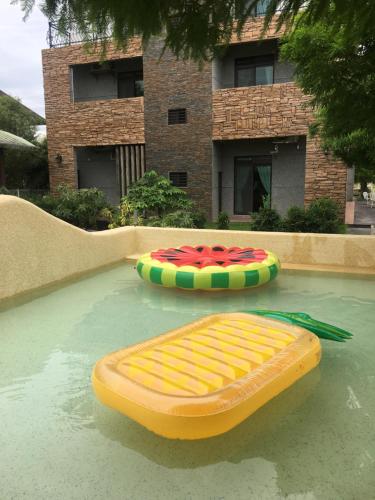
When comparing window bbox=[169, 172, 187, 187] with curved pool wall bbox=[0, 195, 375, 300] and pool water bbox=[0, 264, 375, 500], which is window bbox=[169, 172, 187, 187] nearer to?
curved pool wall bbox=[0, 195, 375, 300]

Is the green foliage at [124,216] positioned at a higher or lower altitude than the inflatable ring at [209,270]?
higher

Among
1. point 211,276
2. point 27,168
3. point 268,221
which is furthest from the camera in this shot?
point 27,168

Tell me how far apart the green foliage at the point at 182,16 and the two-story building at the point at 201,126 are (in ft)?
37.2

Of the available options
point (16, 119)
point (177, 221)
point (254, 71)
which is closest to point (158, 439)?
point (177, 221)

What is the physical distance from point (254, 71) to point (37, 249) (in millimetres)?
12051

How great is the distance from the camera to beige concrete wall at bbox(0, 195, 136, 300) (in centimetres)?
538

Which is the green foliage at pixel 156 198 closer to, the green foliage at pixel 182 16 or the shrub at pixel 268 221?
the shrub at pixel 268 221

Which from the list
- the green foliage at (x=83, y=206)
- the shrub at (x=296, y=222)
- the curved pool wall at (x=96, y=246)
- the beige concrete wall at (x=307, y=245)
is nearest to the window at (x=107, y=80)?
the green foliage at (x=83, y=206)

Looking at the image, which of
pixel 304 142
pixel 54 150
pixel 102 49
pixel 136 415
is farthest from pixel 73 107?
pixel 136 415

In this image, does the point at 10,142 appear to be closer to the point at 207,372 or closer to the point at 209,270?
the point at 209,270

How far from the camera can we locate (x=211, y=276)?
18.0 ft

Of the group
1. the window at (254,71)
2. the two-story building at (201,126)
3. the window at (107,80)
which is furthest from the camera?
the window at (107,80)

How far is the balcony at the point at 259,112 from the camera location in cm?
1325

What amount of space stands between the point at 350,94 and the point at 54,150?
14.2 meters
